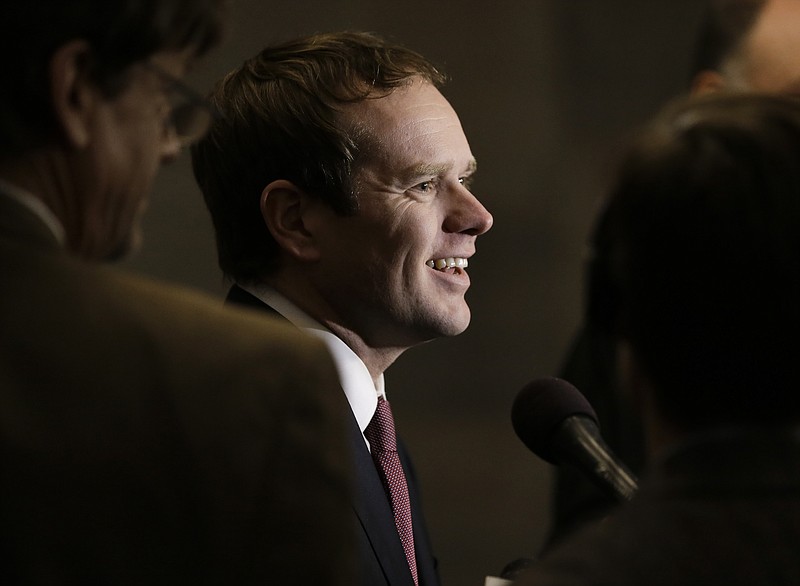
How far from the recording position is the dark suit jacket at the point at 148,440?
3.18 ft

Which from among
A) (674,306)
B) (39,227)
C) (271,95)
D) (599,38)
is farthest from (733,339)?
(599,38)

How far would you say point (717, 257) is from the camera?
0.99 meters

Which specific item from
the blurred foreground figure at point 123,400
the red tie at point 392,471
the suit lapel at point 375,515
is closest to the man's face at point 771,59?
the red tie at point 392,471

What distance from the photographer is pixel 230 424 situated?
1.01m

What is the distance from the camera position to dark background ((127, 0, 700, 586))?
5.40 m

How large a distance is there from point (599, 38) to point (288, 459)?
188 inches

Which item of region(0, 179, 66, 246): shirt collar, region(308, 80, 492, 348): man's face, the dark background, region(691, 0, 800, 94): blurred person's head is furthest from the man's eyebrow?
the dark background

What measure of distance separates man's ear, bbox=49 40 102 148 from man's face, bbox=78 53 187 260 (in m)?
0.01

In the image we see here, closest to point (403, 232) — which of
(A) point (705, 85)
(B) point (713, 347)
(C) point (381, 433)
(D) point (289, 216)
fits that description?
(D) point (289, 216)

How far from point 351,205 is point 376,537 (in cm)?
65

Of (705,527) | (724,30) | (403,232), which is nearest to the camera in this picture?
(705,527)

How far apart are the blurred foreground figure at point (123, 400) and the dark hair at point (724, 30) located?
6.38ft

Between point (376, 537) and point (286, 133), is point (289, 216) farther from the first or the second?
point (376, 537)

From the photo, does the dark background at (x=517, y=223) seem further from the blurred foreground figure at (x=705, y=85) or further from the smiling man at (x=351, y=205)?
the smiling man at (x=351, y=205)
